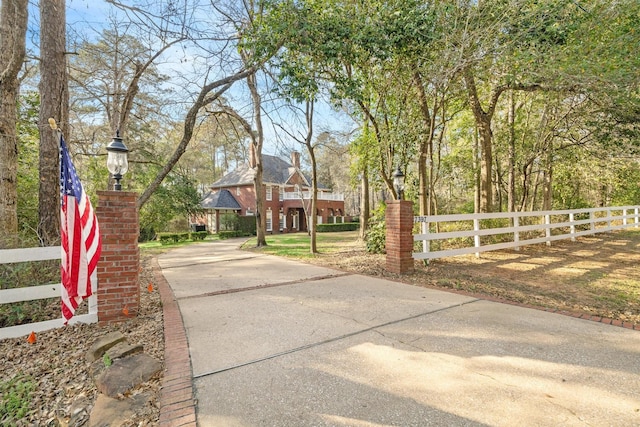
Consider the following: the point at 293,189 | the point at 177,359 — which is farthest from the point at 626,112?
the point at 293,189

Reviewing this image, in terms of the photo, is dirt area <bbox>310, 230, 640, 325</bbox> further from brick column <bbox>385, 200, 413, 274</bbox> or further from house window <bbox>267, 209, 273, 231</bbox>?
house window <bbox>267, 209, 273, 231</bbox>

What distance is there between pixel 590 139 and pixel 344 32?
11.3 meters

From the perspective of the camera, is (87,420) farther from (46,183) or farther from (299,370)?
(46,183)

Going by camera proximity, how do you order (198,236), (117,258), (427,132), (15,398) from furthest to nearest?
(198,236)
(427,132)
(117,258)
(15,398)

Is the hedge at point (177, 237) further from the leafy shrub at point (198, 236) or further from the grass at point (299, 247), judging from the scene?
the grass at point (299, 247)

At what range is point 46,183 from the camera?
5.20 metres

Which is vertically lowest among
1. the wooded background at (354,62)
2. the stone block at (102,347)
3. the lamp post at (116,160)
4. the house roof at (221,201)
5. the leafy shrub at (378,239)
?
the stone block at (102,347)

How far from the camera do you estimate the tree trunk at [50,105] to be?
17.0 feet

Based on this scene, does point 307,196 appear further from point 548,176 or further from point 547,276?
point 547,276

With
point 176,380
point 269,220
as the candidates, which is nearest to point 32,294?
point 176,380

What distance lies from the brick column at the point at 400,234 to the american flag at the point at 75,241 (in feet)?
16.6

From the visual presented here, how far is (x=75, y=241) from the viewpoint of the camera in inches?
131

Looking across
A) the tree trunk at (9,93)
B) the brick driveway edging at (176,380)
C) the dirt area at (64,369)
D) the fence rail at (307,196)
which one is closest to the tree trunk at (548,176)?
the brick driveway edging at (176,380)

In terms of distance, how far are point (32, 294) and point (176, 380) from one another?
102 inches
